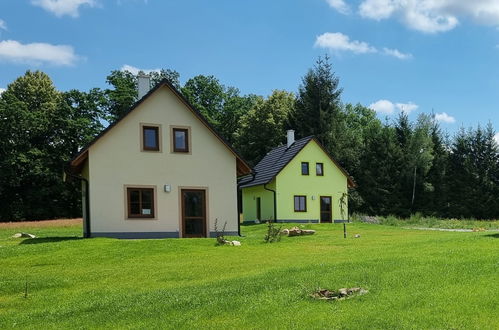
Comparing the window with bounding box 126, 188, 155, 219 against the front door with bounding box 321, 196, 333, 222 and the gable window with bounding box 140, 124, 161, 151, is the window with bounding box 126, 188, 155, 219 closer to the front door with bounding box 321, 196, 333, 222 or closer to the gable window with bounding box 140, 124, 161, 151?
the gable window with bounding box 140, 124, 161, 151

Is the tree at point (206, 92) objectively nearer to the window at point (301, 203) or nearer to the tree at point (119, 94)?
the tree at point (119, 94)

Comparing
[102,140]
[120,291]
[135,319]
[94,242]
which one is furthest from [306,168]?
[135,319]

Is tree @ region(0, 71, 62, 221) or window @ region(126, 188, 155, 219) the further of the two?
tree @ region(0, 71, 62, 221)

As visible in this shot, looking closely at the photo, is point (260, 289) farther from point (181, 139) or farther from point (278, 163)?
point (278, 163)

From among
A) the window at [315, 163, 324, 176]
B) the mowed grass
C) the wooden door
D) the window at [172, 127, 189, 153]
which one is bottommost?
the mowed grass

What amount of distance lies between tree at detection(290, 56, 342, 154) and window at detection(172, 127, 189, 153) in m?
29.6

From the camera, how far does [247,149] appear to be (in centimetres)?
5434

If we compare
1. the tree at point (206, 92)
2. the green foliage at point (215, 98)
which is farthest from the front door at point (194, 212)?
the tree at point (206, 92)

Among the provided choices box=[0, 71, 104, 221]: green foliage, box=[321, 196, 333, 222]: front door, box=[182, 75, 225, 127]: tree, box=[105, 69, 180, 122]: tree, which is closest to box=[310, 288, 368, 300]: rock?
box=[321, 196, 333, 222]: front door

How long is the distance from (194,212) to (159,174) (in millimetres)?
2398

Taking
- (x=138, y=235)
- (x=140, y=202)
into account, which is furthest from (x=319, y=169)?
(x=138, y=235)

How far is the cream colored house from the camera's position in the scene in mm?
21578

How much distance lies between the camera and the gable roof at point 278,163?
36250 mm

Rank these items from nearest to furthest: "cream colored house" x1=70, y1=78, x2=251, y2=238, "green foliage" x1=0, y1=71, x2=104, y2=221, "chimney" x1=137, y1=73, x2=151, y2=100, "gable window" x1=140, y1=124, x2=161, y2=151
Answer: "cream colored house" x1=70, y1=78, x2=251, y2=238
"gable window" x1=140, y1=124, x2=161, y2=151
"chimney" x1=137, y1=73, x2=151, y2=100
"green foliage" x1=0, y1=71, x2=104, y2=221
